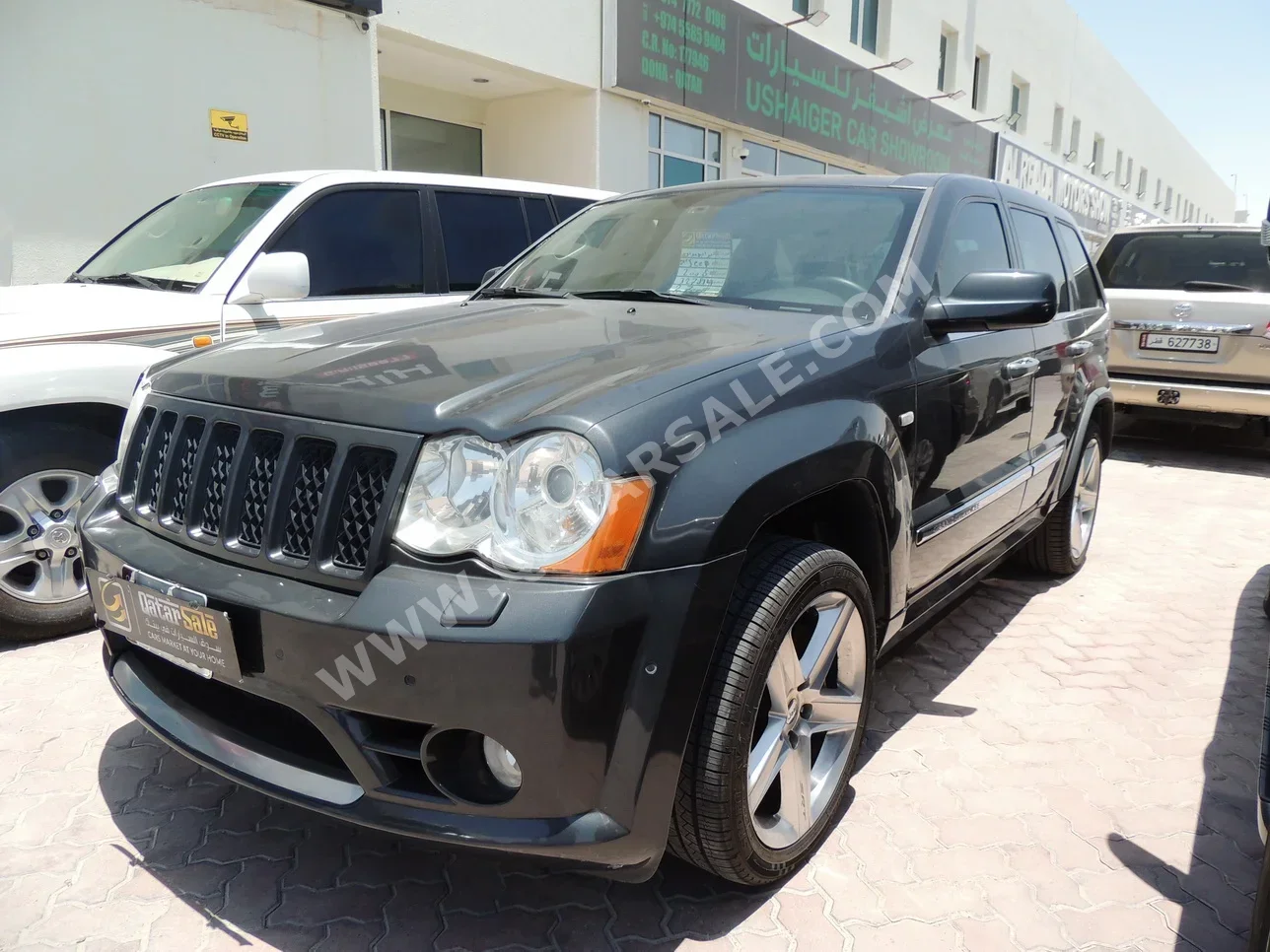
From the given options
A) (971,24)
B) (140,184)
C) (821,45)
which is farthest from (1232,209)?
(140,184)

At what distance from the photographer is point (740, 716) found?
1.91 metres

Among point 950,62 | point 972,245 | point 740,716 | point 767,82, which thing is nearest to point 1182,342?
point 972,245

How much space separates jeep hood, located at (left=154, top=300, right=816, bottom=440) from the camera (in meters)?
1.84

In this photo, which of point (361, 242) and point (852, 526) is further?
point (361, 242)

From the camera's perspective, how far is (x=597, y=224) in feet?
11.7

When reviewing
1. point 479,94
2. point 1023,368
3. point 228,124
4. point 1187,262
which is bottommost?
point 1023,368

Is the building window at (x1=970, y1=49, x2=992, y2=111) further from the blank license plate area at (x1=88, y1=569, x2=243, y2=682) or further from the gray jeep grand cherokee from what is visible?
the blank license plate area at (x1=88, y1=569, x2=243, y2=682)

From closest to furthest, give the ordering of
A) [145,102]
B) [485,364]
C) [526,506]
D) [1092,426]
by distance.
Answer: [526,506]
[485,364]
[1092,426]
[145,102]

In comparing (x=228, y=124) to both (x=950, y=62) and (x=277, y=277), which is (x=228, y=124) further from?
(x=950, y=62)

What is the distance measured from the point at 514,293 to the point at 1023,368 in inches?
72.5

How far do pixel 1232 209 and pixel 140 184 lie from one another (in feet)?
276

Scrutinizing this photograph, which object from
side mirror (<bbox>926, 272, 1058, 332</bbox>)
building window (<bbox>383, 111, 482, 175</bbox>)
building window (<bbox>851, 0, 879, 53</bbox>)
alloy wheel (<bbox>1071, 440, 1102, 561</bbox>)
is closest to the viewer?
side mirror (<bbox>926, 272, 1058, 332</bbox>)

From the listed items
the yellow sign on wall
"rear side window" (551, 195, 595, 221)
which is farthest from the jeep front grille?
the yellow sign on wall

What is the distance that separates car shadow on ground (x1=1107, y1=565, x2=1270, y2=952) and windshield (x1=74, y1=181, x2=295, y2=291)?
4.09 meters
